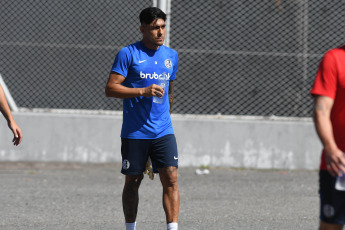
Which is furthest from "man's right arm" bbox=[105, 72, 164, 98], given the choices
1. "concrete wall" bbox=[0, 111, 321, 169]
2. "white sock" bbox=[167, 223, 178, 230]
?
"concrete wall" bbox=[0, 111, 321, 169]

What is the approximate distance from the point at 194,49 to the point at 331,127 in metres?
7.06

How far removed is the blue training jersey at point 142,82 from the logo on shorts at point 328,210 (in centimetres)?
214

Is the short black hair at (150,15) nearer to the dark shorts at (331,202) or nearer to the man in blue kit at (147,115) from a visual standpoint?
the man in blue kit at (147,115)

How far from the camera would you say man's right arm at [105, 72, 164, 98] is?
543 centimetres

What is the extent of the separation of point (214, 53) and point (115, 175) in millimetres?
2637

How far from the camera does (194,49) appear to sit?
1095 cm

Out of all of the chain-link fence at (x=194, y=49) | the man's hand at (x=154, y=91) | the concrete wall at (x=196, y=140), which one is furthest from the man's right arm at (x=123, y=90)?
the chain-link fence at (x=194, y=49)

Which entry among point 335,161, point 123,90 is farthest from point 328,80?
point 123,90

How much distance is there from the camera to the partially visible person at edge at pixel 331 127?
382 centimetres

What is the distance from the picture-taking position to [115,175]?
383 inches

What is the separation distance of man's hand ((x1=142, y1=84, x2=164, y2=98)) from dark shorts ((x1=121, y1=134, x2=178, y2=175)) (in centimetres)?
54

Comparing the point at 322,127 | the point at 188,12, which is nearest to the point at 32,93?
the point at 188,12

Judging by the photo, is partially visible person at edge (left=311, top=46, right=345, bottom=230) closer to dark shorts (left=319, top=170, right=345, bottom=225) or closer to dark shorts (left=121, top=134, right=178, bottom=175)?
dark shorts (left=319, top=170, right=345, bottom=225)

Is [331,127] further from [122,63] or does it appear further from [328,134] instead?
[122,63]
